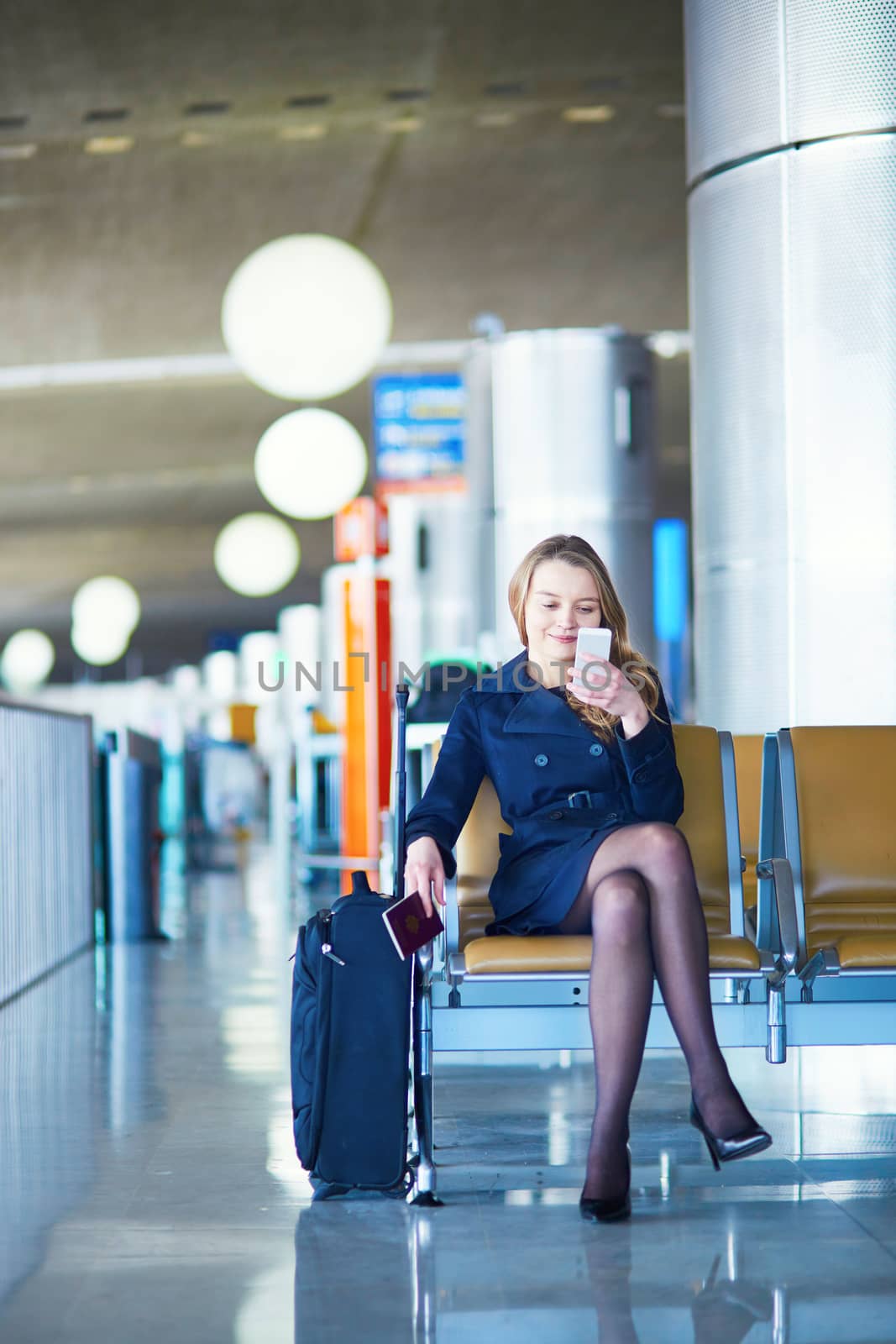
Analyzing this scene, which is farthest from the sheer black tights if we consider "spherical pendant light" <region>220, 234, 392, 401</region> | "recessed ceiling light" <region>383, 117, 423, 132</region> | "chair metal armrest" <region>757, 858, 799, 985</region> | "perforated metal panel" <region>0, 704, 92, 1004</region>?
"recessed ceiling light" <region>383, 117, 423, 132</region>

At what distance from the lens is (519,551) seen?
7.57 metres

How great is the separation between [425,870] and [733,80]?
8.51ft

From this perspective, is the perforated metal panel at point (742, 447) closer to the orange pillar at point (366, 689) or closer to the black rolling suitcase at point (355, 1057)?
the black rolling suitcase at point (355, 1057)

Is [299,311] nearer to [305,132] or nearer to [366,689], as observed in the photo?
[366,689]

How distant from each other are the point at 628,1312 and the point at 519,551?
18.1 ft

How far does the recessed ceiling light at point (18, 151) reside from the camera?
30.0 feet

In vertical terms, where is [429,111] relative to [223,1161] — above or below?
above

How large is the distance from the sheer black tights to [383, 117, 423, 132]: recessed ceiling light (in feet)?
23.6

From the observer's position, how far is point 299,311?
4449 mm

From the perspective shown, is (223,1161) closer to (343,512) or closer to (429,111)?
(343,512)

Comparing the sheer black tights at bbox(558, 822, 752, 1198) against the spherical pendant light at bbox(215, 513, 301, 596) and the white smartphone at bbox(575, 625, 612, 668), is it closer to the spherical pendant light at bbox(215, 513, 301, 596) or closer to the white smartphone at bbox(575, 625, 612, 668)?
the white smartphone at bbox(575, 625, 612, 668)

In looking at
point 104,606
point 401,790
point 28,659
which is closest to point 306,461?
point 401,790

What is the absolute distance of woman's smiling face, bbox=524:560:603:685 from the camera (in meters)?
3.12

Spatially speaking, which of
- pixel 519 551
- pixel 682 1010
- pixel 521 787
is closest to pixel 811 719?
pixel 521 787
